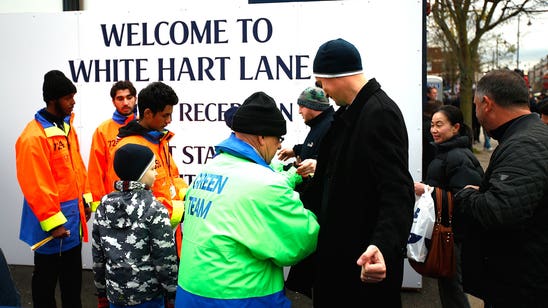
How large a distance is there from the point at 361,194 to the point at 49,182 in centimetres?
248

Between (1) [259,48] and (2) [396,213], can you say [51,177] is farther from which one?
(2) [396,213]

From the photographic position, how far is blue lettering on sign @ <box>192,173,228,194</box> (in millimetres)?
2357

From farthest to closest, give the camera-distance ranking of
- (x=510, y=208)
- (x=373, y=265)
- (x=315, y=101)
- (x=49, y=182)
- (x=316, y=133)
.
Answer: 1. (x=315, y=101)
2. (x=316, y=133)
3. (x=49, y=182)
4. (x=510, y=208)
5. (x=373, y=265)

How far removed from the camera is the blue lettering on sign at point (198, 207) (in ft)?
7.80

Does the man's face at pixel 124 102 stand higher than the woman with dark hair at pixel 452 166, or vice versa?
the man's face at pixel 124 102

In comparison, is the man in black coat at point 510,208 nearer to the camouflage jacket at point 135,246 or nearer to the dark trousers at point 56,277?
the camouflage jacket at point 135,246

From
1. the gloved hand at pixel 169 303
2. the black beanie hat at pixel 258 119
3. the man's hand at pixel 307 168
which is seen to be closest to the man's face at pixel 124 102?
the gloved hand at pixel 169 303

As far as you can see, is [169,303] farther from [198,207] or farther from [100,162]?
[100,162]

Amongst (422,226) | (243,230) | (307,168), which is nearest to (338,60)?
(307,168)

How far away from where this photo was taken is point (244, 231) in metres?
2.29

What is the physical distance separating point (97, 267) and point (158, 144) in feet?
3.04

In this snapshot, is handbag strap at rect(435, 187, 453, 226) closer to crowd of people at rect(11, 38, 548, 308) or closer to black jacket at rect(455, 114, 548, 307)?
crowd of people at rect(11, 38, 548, 308)

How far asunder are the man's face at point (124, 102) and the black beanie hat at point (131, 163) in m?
1.45

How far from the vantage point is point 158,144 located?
377 centimetres
